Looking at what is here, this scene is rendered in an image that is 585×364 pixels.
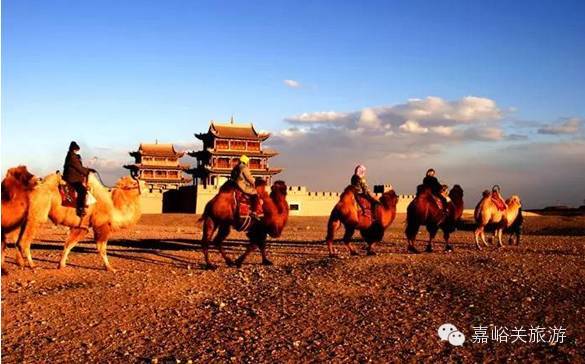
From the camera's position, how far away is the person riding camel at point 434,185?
13.5 meters

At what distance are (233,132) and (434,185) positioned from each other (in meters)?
47.2

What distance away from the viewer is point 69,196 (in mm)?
9875

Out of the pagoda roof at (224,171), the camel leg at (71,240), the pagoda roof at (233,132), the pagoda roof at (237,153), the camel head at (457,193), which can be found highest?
the pagoda roof at (233,132)

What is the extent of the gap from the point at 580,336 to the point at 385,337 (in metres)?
2.04

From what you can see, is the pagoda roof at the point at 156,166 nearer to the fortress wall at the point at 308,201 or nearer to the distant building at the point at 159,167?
the distant building at the point at 159,167

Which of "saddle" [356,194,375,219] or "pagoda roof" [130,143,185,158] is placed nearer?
"saddle" [356,194,375,219]

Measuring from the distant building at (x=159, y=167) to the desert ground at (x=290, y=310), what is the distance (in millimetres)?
53105

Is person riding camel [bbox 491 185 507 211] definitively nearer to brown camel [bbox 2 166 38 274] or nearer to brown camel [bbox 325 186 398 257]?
brown camel [bbox 325 186 398 257]

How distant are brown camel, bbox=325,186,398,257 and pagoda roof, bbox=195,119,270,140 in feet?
151

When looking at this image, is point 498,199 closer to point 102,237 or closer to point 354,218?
point 354,218

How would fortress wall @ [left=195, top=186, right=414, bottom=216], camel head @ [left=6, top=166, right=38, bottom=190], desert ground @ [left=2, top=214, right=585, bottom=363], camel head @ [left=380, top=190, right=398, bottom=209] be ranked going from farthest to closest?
fortress wall @ [left=195, top=186, right=414, bottom=216]
camel head @ [left=380, top=190, right=398, bottom=209]
camel head @ [left=6, top=166, right=38, bottom=190]
desert ground @ [left=2, top=214, right=585, bottom=363]

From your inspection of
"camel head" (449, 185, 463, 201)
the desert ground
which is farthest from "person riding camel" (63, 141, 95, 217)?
"camel head" (449, 185, 463, 201)

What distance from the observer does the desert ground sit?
17.1 ft

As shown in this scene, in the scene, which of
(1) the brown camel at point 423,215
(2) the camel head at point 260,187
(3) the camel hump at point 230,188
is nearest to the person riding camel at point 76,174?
(3) the camel hump at point 230,188
